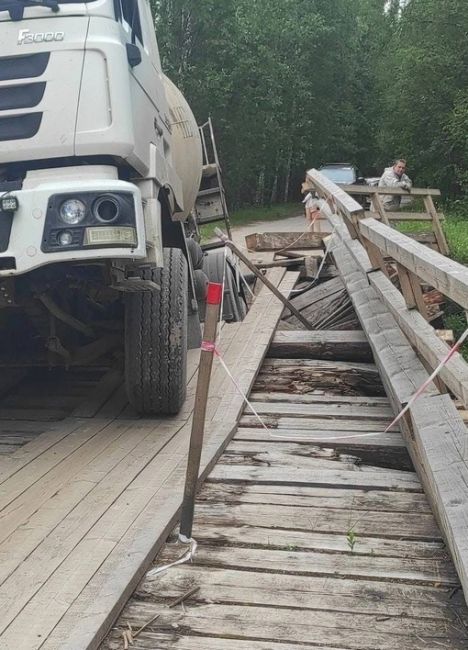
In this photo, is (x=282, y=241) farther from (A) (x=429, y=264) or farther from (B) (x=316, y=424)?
(A) (x=429, y=264)

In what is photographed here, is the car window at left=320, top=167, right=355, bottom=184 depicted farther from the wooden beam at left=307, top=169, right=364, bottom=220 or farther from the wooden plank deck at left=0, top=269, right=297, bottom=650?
the wooden plank deck at left=0, top=269, right=297, bottom=650

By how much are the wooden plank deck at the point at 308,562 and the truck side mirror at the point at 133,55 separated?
2.20 meters

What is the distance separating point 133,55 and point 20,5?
2.07 feet

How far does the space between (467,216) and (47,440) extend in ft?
54.8

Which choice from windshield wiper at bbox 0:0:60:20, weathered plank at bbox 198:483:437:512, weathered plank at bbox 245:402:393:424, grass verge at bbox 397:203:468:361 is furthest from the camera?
grass verge at bbox 397:203:468:361

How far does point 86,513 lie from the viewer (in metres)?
3.21

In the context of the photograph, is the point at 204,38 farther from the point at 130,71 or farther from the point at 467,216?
the point at 130,71

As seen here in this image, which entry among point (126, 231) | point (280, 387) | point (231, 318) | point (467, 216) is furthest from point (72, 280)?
point (467, 216)

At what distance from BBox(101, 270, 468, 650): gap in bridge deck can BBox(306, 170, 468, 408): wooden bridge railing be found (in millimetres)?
599

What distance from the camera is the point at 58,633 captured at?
90.4 inches

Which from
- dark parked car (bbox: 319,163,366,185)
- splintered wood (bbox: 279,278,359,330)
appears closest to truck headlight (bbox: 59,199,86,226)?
splintered wood (bbox: 279,278,359,330)

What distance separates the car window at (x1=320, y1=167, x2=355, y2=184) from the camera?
26.0 meters

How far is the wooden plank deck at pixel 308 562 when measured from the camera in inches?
94.4

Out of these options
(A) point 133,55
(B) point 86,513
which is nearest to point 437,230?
(A) point 133,55
